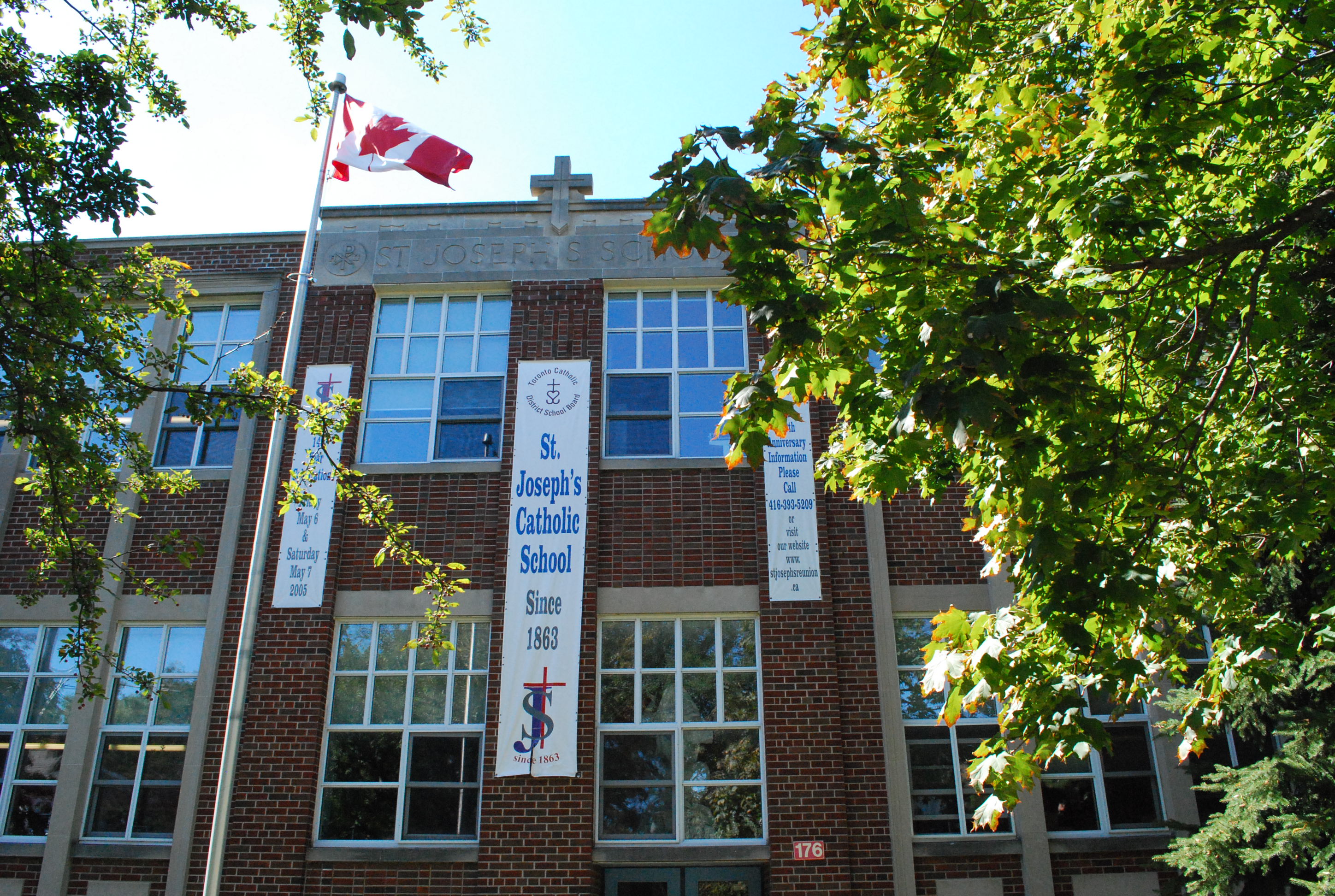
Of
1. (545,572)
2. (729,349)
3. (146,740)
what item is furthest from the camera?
(729,349)

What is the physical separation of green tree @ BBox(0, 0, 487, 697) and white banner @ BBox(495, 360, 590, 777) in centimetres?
339

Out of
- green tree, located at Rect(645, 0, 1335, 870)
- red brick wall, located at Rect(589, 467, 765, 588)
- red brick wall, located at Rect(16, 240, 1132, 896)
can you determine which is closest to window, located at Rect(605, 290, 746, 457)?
red brick wall, located at Rect(16, 240, 1132, 896)

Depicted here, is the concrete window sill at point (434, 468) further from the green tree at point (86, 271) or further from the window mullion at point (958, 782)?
the window mullion at point (958, 782)

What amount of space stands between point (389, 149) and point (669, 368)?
192 inches

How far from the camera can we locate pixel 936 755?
11453 millimetres

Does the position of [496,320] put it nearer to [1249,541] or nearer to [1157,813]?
[1249,541]

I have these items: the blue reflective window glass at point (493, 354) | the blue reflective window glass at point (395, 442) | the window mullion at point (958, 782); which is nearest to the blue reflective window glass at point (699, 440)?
the blue reflective window glass at point (493, 354)

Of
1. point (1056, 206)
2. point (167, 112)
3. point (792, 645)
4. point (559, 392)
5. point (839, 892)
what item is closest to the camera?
point (1056, 206)

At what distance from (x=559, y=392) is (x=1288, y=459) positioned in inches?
346

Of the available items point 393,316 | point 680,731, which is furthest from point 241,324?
point 680,731

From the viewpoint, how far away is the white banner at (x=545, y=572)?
11320mm

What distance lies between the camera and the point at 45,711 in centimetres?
1220

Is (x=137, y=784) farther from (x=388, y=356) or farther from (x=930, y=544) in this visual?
(x=930, y=544)

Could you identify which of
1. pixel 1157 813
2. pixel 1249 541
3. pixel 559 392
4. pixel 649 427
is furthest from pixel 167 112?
pixel 1157 813
